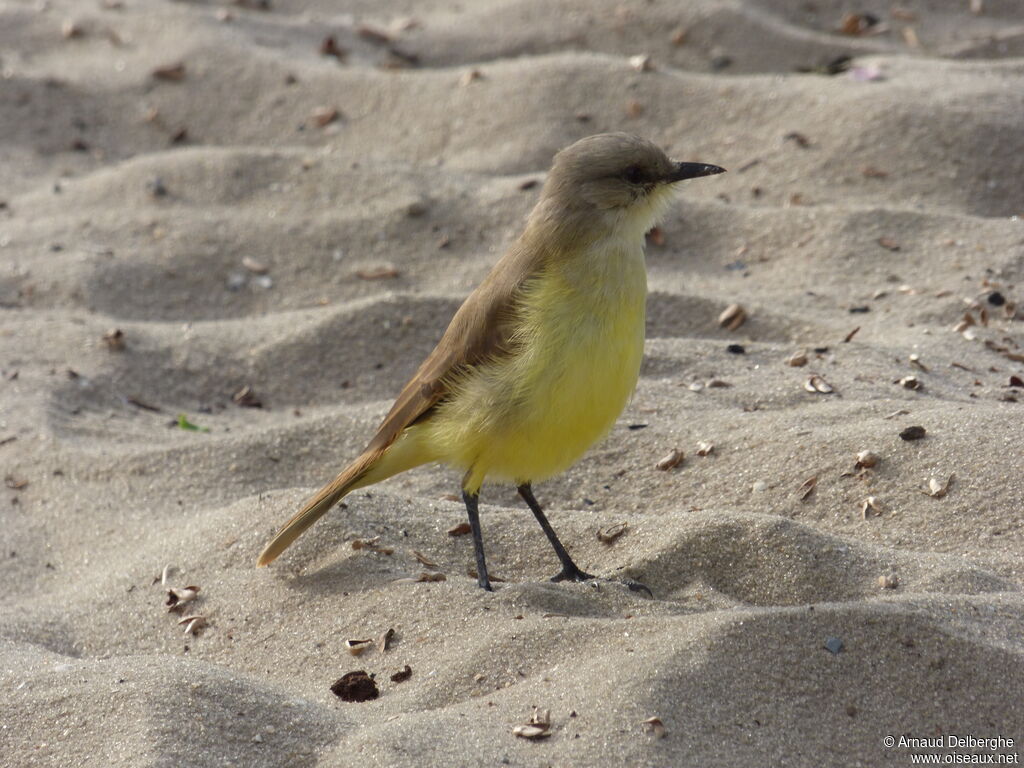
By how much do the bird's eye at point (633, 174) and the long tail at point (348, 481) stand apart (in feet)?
3.69

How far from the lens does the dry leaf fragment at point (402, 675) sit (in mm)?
3631

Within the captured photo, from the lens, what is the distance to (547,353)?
3.94m

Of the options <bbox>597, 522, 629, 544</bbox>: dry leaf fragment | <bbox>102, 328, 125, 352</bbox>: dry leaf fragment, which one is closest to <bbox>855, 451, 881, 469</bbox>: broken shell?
<bbox>597, 522, 629, 544</bbox>: dry leaf fragment

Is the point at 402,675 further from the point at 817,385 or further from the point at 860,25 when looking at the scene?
the point at 860,25

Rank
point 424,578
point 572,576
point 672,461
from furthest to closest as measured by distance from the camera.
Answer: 1. point 672,461
2. point 572,576
3. point 424,578

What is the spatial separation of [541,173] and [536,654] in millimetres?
3905

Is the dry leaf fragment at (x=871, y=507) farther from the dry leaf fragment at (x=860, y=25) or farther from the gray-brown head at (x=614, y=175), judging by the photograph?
the dry leaf fragment at (x=860, y=25)

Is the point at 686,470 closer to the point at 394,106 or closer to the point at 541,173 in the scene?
the point at 541,173

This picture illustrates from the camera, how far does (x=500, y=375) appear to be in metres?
4.03

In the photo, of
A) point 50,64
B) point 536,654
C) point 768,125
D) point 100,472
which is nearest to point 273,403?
point 100,472

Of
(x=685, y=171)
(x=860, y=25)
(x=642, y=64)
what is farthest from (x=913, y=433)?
(x=860, y=25)

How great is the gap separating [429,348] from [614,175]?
1784mm

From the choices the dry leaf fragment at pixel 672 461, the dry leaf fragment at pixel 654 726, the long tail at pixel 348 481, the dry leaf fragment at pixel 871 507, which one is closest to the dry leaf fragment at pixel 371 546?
the long tail at pixel 348 481

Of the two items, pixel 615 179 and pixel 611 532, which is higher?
pixel 615 179
